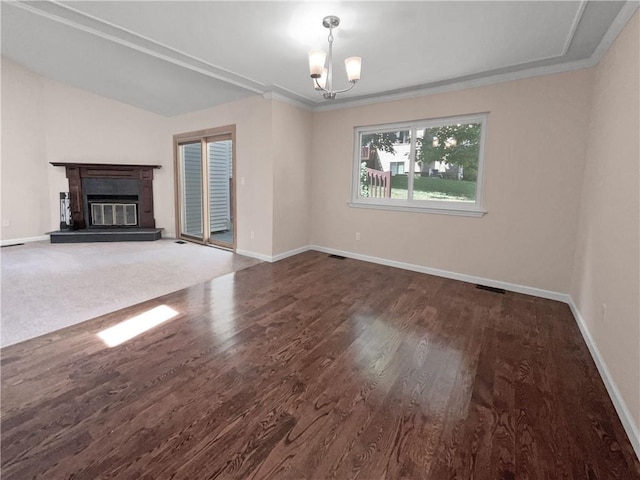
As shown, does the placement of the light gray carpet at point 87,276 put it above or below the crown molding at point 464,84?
below

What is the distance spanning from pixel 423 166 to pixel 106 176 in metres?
5.69

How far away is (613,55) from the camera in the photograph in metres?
2.44

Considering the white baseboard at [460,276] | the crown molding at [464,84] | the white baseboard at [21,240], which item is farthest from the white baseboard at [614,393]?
the white baseboard at [21,240]

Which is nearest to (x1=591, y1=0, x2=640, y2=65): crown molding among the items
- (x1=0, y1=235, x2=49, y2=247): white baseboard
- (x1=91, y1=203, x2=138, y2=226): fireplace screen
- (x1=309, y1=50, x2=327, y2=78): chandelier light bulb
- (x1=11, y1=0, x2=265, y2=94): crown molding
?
(x1=309, y1=50, x2=327, y2=78): chandelier light bulb

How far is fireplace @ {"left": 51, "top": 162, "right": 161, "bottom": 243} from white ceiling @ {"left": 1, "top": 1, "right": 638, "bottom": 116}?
198 centimetres

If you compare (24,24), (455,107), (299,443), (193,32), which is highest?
(24,24)

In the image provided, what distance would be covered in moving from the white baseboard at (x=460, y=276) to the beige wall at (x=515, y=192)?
0.19 feet

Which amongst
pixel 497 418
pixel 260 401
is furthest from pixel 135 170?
pixel 497 418

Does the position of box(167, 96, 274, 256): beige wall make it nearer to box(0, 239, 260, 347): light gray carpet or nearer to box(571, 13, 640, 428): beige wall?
box(0, 239, 260, 347): light gray carpet

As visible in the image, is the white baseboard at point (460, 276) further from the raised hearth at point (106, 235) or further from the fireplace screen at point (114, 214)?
the fireplace screen at point (114, 214)

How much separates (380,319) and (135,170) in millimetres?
5572

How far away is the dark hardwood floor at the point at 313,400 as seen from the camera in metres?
1.35

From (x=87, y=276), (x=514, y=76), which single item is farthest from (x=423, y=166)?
(x=87, y=276)

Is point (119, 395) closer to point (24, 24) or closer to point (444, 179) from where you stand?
point (444, 179)
